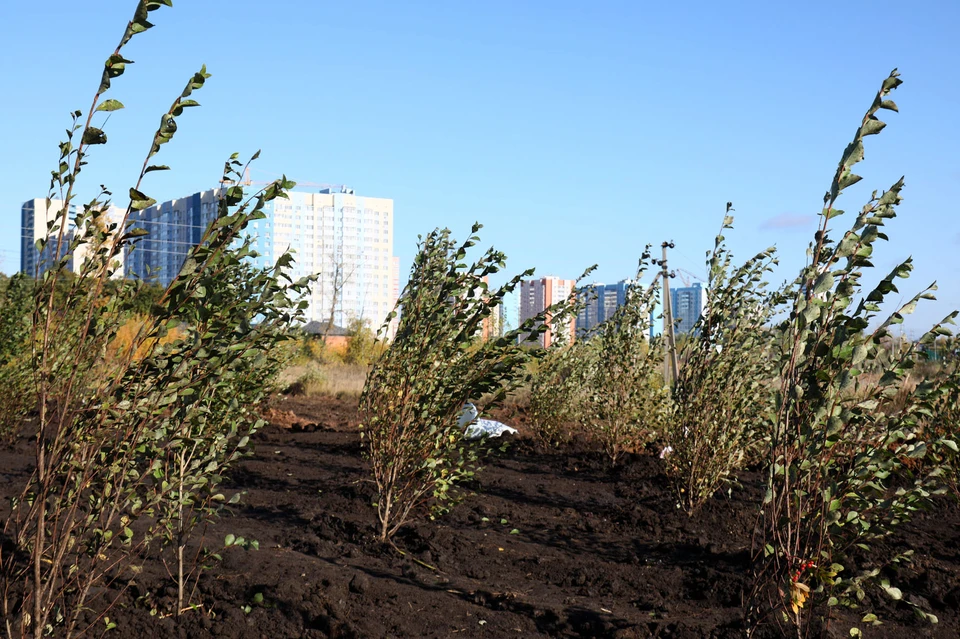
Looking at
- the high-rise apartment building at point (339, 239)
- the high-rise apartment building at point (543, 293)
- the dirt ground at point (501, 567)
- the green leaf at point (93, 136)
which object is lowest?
the dirt ground at point (501, 567)

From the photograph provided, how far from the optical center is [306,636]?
3.46 meters

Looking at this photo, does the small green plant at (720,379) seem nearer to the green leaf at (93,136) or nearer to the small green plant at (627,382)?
the small green plant at (627,382)

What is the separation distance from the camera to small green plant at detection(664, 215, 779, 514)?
20.5 feet

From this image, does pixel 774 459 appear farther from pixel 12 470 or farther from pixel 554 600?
pixel 12 470

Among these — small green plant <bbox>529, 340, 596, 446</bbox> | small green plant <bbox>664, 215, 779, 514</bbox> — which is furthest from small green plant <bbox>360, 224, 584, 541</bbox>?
small green plant <bbox>529, 340, 596, 446</bbox>

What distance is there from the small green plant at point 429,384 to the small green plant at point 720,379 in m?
1.63

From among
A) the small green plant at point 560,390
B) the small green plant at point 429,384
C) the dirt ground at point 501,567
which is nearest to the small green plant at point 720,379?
the dirt ground at point 501,567

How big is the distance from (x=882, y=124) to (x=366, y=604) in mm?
2980

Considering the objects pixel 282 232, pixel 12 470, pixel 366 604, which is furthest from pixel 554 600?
pixel 282 232

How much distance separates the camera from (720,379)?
20.3ft

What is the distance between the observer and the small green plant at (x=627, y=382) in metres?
8.70

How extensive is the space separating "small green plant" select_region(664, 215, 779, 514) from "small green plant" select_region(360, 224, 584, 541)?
163cm

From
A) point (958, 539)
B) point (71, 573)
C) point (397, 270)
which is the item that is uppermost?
point (397, 270)

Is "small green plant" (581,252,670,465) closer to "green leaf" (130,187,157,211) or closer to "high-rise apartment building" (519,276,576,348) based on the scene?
"green leaf" (130,187,157,211)
